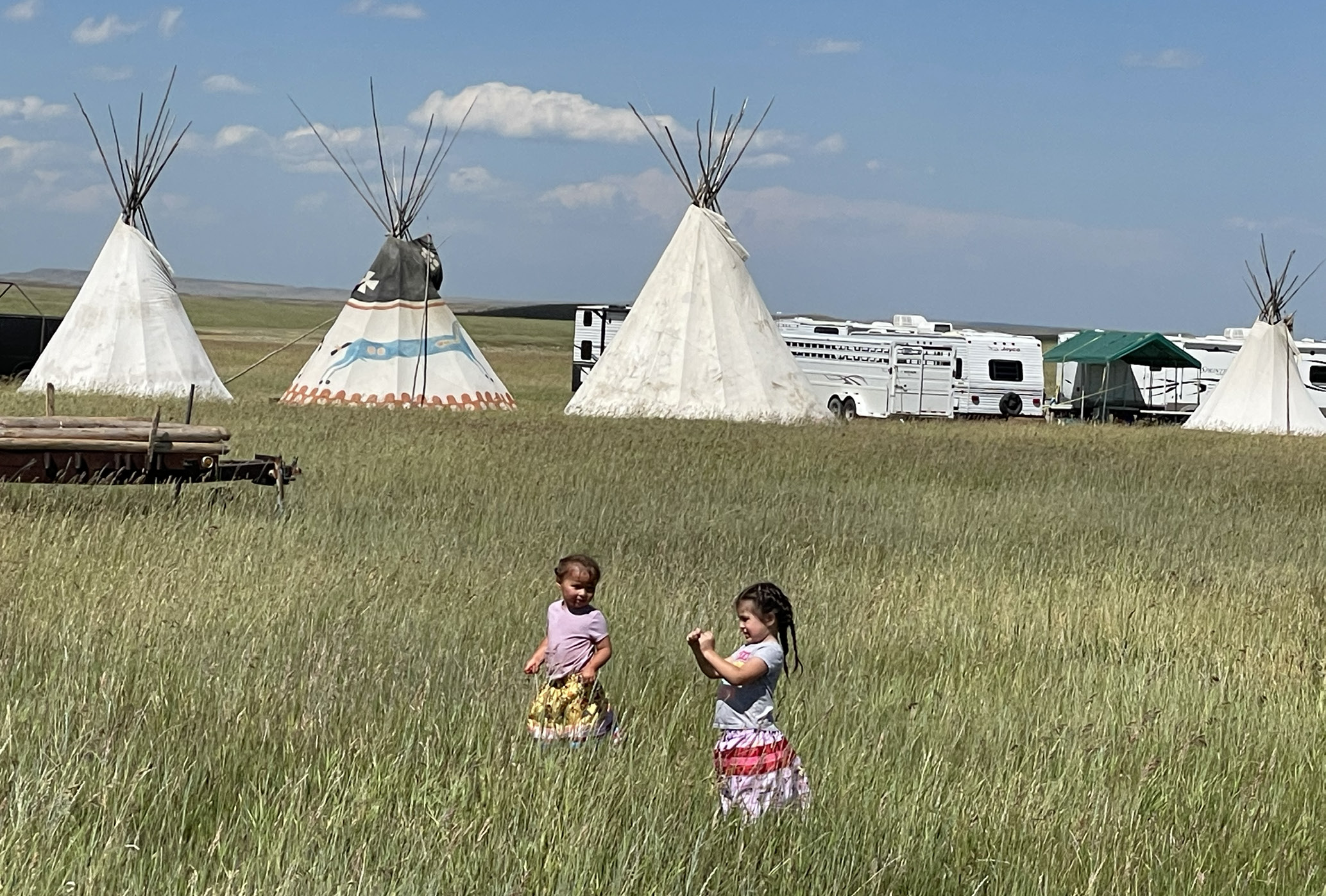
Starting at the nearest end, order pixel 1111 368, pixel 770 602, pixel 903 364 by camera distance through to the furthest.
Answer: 1. pixel 770 602
2. pixel 903 364
3. pixel 1111 368

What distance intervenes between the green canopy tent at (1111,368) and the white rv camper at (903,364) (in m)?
1.31

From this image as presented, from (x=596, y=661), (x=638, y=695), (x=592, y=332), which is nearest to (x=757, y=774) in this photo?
(x=596, y=661)

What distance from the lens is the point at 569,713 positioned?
15.9ft

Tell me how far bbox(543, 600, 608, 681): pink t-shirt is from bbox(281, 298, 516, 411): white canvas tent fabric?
18.8 metres

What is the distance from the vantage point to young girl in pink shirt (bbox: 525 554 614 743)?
4836 millimetres

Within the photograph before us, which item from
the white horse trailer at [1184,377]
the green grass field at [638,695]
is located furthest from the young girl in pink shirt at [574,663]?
the white horse trailer at [1184,377]

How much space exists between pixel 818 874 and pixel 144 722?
7.20ft

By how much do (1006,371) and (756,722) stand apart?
2876cm

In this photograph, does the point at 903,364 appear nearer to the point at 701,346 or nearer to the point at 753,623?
the point at 701,346

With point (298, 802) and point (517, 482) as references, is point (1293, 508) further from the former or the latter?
point (298, 802)

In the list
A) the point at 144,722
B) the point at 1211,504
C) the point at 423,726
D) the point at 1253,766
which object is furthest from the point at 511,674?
the point at 1211,504

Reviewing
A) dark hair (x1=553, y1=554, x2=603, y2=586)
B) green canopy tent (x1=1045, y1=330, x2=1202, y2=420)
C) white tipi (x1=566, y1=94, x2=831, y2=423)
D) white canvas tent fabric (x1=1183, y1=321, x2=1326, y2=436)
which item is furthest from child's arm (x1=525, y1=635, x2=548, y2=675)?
green canopy tent (x1=1045, y1=330, x2=1202, y2=420)

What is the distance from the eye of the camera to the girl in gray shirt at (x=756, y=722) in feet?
14.0

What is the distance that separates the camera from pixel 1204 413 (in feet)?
96.3
